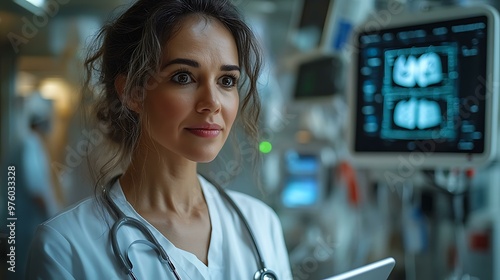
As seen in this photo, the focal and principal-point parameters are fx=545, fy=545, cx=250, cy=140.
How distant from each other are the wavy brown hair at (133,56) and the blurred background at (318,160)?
1.41 ft

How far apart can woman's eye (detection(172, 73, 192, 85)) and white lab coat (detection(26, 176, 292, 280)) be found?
8.1 inches

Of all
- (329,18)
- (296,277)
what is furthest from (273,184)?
(329,18)

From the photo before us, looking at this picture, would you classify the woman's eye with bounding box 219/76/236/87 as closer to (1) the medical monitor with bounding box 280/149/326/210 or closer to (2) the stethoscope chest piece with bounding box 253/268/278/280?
(2) the stethoscope chest piece with bounding box 253/268/278/280

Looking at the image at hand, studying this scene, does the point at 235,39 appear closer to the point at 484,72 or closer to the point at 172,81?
the point at 172,81

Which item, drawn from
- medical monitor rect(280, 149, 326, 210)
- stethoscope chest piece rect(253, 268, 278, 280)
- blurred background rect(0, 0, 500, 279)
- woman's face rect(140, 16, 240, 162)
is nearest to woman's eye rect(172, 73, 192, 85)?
woman's face rect(140, 16, 240, 162)

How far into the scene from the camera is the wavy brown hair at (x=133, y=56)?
79 centimetres

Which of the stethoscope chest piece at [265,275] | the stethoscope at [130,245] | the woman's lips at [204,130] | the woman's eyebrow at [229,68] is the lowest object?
the stethoscope chest piece at [265,275]

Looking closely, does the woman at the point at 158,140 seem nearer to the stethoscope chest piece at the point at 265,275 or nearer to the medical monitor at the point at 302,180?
the stethoscope chest piece at the point at 265,275

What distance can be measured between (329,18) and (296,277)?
1.01 meters

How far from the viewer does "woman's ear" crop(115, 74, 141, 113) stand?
81cm

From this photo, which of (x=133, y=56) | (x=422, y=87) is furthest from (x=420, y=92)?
(x=133, y=56)

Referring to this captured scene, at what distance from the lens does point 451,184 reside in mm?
1707

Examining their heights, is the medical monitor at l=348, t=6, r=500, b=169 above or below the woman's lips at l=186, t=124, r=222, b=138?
above

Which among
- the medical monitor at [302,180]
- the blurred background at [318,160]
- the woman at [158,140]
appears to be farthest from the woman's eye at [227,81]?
the medical monitor at [302,180]
